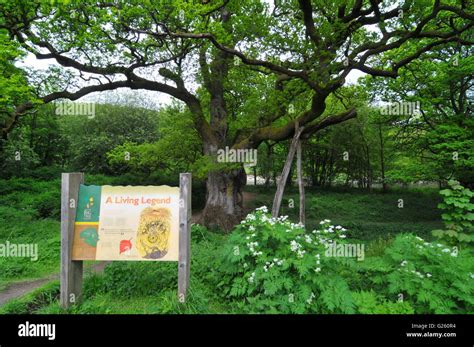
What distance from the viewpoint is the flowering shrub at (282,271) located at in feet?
13.1

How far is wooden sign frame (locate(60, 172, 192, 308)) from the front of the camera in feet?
15.0

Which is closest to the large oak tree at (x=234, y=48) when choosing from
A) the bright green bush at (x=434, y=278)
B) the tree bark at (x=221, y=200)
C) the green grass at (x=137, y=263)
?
the tree bark at (x=221, y=200)

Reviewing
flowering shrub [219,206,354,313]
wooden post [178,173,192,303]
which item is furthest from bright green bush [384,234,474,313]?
wooden post [178,173,192,303]

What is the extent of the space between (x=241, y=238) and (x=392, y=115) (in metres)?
14.1

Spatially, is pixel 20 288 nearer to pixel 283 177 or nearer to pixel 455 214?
pixel 283 177

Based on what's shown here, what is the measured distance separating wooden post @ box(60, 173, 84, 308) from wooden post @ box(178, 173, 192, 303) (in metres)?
1.65

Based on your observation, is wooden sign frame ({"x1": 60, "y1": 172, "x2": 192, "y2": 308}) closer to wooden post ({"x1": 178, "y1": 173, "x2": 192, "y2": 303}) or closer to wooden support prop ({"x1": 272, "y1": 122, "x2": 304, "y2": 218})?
wooden post ({"x1": 178, "y1": 173, "x2": 192, "y2": 303})

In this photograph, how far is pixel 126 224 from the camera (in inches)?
185

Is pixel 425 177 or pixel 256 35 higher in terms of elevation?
pixel 256 35

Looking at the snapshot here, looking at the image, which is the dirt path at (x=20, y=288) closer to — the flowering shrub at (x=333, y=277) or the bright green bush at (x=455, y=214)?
the flowering shrub at (x=333, y=277)

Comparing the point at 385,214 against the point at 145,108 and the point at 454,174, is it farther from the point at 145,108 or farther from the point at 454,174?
the point at 145,108

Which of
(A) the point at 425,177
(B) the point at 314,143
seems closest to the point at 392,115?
(A) the point at 425,177

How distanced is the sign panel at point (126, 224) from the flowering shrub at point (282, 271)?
3.41 feet

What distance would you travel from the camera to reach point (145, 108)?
77.0 feet
